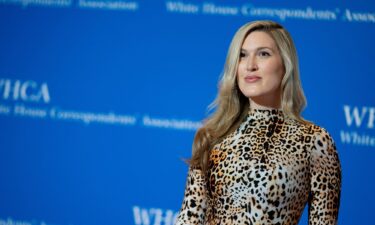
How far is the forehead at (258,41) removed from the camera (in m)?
2.87

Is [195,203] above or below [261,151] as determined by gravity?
below

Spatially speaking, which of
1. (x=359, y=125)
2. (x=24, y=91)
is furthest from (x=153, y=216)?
(x=359, y=125)

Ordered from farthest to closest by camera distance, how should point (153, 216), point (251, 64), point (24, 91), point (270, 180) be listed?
point (24, 91) < point (153, 216) < point (251, 64) < point (270, 180)

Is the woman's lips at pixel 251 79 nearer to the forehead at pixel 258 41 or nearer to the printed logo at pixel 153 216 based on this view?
the forehead at pixel 258 41

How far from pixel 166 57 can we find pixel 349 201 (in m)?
1.33

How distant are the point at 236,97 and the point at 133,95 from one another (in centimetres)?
190

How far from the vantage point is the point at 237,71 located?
2.89 meters

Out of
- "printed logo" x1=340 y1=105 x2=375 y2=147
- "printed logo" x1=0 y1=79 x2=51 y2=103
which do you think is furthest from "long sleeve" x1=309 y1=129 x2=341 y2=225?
"printed logo" x1=0 y1=79 x2=51 y2=103

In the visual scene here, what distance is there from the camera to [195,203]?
2867mm

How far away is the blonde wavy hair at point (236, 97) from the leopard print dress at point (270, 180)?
5 centimetres

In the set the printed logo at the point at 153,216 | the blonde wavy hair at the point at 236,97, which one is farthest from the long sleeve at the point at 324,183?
the printed logo at the point at 153,216

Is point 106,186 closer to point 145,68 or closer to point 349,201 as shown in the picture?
point 145,68

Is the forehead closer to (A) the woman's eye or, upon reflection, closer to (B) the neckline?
(A) the woman's eye

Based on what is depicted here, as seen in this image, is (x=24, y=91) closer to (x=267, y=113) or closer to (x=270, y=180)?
(x=267, y=113)
